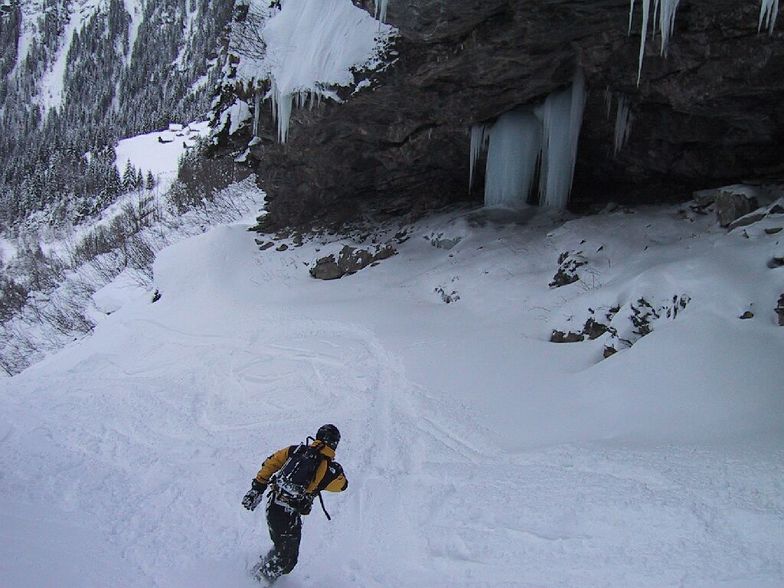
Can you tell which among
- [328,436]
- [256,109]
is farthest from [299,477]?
[256,109]

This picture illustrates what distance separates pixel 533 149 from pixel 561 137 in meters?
0.75

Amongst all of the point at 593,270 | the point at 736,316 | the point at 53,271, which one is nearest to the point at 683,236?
the point at 593,270

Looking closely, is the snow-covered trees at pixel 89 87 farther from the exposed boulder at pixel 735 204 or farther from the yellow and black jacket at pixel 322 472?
the yellow and black jacket at pixel 322 472

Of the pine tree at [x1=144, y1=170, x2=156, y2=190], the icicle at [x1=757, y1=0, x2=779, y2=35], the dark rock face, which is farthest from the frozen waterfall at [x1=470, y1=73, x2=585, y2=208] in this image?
the pine tree at [x1=144, y1=170, x2=156, y2=190]

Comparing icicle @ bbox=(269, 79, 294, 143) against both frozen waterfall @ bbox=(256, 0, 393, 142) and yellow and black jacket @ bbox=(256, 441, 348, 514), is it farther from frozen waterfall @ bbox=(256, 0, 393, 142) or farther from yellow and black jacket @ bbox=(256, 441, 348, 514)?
A: yellow and black jacket @ bbox=(256, 441, 348, 514)

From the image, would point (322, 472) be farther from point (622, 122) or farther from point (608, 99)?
point (622, 122)

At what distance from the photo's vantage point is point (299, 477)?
3.35 m

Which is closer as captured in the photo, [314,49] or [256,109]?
[314,49]

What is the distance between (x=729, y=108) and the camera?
729 centimetres

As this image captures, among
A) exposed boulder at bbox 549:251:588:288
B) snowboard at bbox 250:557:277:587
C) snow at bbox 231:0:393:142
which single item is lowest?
snowboard at bbox 250:557:277:587

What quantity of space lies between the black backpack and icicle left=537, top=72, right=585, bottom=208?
7135 mm

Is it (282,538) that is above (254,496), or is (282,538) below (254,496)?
below

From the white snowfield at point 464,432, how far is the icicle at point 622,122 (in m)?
1.22

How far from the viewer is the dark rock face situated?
264 inches
